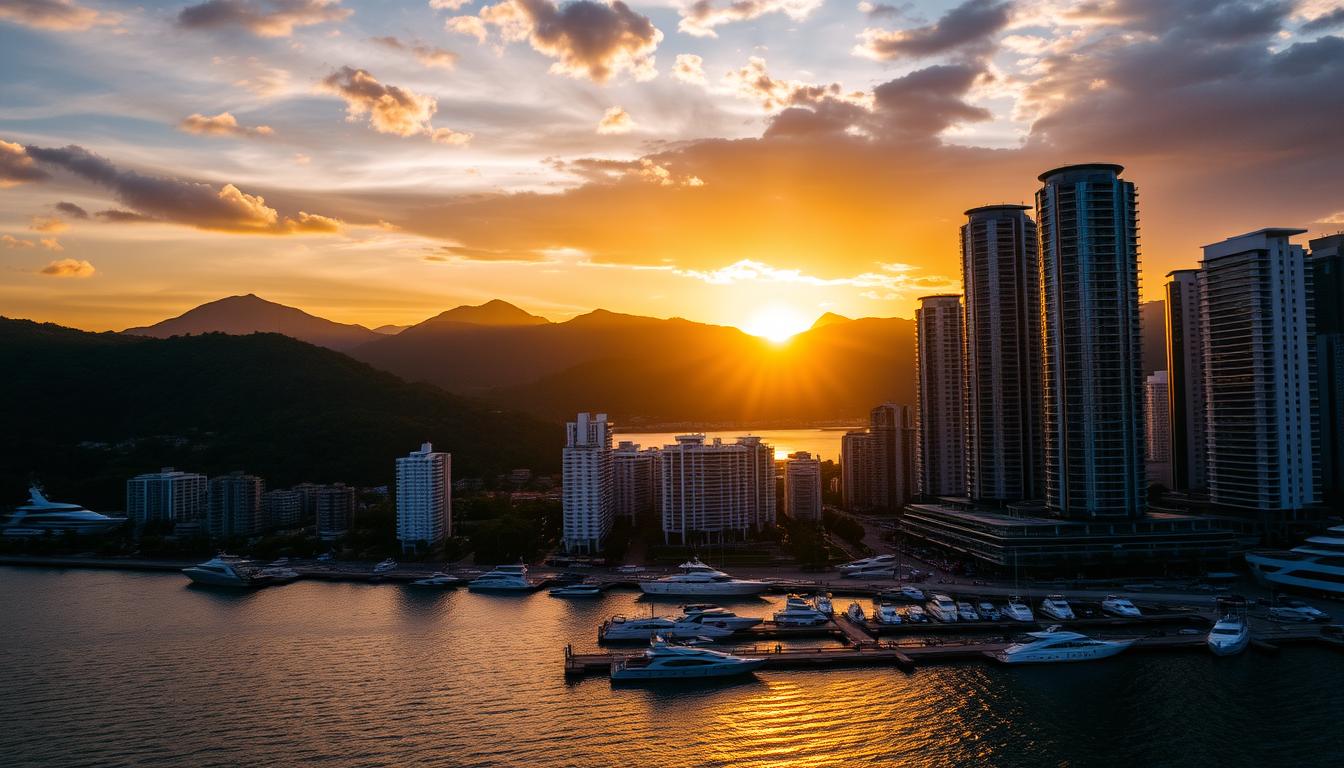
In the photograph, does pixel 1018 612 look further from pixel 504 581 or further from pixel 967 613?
pixel 504 581

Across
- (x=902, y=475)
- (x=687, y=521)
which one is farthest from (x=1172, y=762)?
(x=902, y=475)

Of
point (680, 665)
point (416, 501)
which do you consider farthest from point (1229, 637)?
point (416, 501)

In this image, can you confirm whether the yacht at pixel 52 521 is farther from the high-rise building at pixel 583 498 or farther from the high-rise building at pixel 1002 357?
the high-rise building at pixel 1002 357

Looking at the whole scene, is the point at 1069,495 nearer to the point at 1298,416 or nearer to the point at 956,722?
the point at 1298,416

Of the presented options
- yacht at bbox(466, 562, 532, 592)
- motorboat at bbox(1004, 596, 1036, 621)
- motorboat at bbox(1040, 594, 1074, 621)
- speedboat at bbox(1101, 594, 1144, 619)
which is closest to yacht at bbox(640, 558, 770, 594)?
yacht at bbox(466, 562, 532, 592)

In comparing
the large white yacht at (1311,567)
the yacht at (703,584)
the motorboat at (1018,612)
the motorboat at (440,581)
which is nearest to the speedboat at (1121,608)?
the motorboat at (1018,612)

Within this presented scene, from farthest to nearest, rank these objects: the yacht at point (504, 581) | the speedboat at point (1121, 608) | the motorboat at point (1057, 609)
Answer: the yacht at point (504, 581) → the motorboat at point (1057, 609) → the speedboat at point (1121, 608)

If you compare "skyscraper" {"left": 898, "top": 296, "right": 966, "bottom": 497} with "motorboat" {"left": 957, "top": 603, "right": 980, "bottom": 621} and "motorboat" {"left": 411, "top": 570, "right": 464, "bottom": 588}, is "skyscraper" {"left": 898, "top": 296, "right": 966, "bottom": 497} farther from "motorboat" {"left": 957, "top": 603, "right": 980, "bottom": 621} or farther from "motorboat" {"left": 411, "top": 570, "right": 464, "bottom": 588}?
"motorboat" {"left": 411, "top": 570, "right": 464, "bottom": 588}
